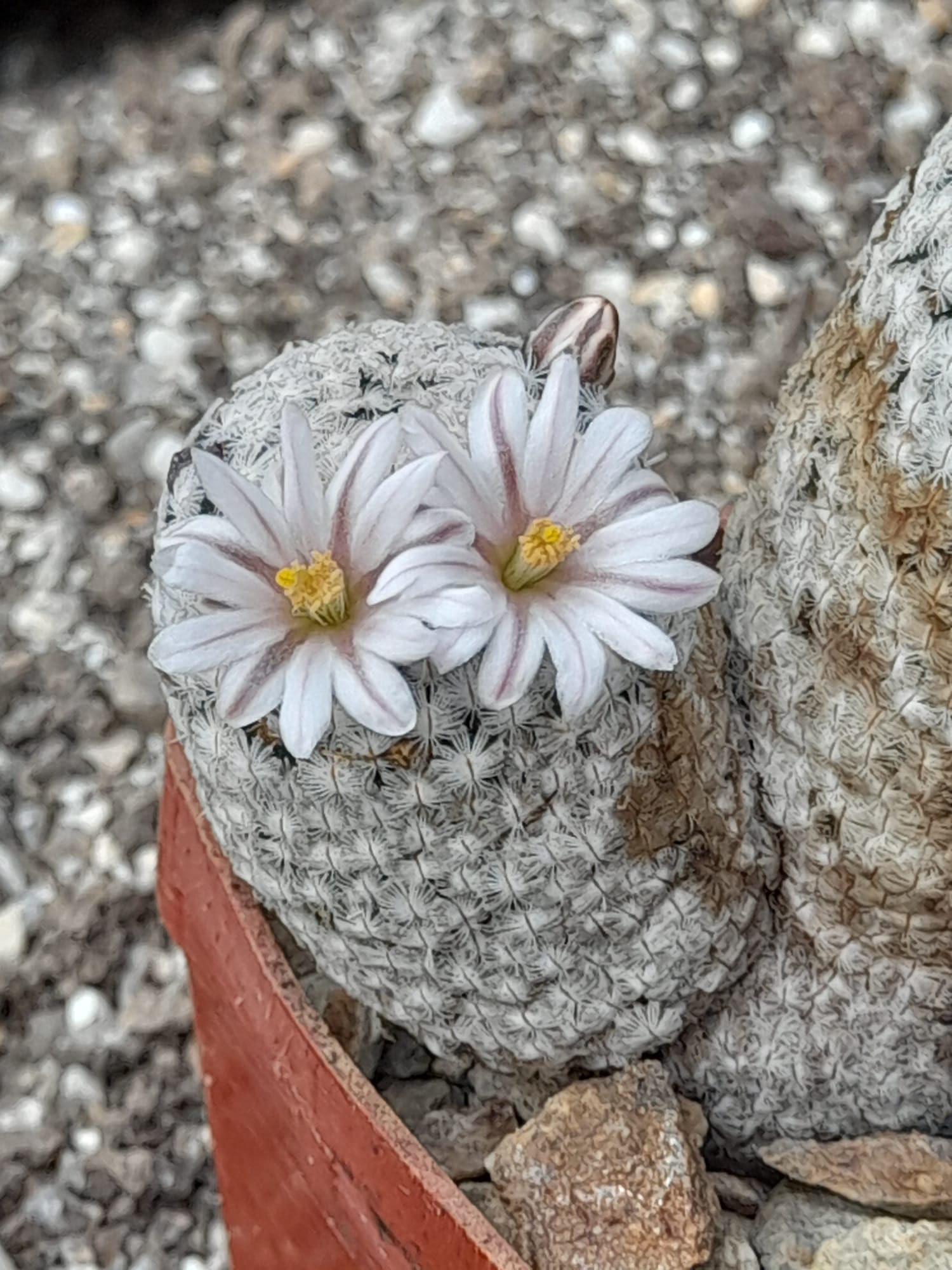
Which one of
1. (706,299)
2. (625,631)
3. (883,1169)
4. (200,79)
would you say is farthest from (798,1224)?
(200,79)

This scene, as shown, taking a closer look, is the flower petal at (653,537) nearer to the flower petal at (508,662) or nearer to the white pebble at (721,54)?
the flower petal at (508,662)

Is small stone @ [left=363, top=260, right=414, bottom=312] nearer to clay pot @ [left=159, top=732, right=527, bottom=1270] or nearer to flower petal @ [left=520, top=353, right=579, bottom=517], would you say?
clay pot @ [left=159, top=732, right=527, bottom=1270]

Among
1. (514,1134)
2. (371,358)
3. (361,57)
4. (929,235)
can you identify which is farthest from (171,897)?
(361,57)

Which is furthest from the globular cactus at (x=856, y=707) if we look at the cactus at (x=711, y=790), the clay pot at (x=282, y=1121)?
the clay pot at (x=282, y=1121)

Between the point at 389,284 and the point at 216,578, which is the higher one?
the point at 216,578

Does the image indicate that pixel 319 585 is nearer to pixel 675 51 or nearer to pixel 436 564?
pixel 436 564

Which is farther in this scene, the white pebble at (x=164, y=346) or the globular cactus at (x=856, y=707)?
the white pebble at (x=164, y=346)

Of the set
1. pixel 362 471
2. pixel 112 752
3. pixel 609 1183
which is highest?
pixel 362 471

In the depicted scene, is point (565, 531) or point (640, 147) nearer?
point (565, 531)
